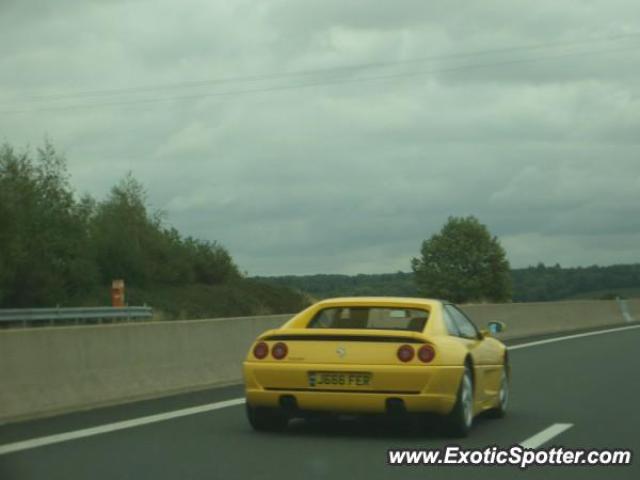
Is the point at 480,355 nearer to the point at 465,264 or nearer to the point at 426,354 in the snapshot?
the point at 426,354

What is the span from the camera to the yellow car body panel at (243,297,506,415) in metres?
10.8

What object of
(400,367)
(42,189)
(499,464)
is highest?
(42,189)

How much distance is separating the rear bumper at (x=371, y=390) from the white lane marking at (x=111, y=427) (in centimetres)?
156

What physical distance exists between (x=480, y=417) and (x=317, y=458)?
371 centimetres

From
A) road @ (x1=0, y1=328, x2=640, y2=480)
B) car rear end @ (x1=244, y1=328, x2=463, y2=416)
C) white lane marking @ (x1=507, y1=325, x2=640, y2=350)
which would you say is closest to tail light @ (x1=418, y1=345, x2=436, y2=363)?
car rear end @ (x1=244, y1=328, x2=463, y2=416)

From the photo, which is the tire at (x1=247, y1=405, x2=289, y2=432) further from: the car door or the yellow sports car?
the car door

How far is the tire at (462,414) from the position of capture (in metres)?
11.0

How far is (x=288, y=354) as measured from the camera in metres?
11.1

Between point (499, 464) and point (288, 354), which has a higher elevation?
point (288, 354)

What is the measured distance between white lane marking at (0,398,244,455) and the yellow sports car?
4.29 ft

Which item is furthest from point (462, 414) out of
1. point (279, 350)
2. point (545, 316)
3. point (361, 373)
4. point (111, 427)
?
point (545, 316)

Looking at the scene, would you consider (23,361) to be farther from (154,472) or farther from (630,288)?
(630,288)

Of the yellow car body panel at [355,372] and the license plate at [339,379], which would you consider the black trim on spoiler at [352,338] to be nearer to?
the yellow car body panel at [355,372]

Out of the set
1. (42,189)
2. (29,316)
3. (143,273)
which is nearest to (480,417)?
(29,316)
